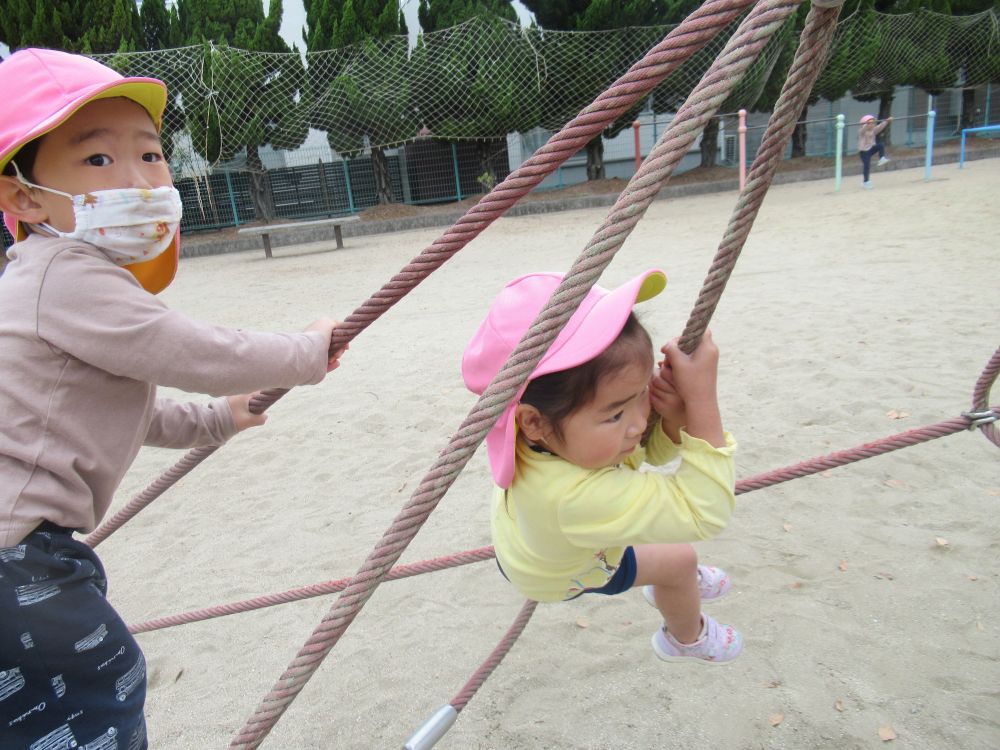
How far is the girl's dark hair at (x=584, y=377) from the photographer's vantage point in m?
1.18

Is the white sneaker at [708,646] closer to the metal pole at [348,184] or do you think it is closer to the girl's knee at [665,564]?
the girl's knee at [665,564]

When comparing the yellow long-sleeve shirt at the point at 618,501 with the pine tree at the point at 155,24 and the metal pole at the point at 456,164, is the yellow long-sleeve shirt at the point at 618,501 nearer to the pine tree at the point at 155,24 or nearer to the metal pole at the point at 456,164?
the metal pole at the point at 456,164

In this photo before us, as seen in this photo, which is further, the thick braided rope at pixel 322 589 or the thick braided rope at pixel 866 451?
the thick braided rope at pixel 322 589

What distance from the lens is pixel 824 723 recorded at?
1.84 meters

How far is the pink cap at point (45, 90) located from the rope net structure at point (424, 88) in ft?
40.8

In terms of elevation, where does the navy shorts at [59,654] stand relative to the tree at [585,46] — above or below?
below

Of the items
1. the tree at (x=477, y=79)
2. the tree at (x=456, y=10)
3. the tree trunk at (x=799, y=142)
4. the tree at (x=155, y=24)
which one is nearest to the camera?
the tree at (x=477, y=79)

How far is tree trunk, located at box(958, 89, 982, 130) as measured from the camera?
63.6 feet

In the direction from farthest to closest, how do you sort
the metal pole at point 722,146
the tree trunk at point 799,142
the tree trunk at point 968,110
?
the tree trunk at point 968,110
the metal pole at point 722,146
the tree trunk at point 799,142

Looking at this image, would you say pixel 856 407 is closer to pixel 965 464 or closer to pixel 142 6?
pixel 965 464

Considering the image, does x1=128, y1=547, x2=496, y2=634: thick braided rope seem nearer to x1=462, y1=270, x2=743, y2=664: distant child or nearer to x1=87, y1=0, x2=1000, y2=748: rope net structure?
x1=462, y1=270, x2=743, y2=664: distant child

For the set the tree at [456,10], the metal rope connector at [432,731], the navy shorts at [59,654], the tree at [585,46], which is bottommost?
the metal rope connector at [432,731]

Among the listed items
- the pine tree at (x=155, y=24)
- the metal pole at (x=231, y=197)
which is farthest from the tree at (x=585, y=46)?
the pine tree at (x=155, y=24)

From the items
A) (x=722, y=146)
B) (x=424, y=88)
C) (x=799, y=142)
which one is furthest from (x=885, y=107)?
(x=424, y=88)
